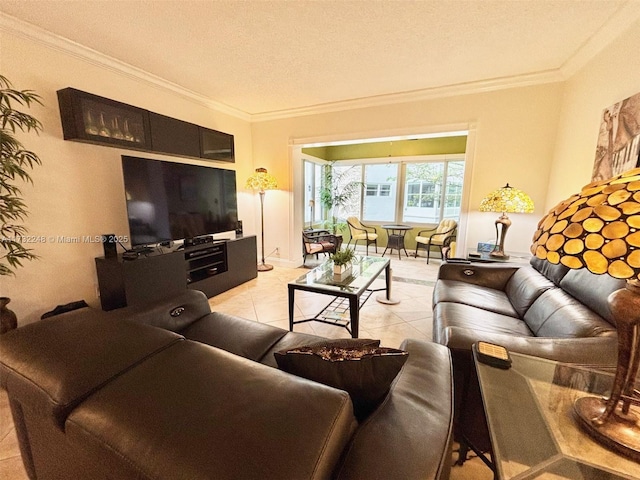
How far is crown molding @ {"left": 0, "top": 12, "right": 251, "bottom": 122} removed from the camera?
207 centimetres

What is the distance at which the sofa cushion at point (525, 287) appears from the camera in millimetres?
1944

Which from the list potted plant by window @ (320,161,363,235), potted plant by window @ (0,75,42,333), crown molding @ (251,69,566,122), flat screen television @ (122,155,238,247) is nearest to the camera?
potted plant by window @ (0,75,42,333)

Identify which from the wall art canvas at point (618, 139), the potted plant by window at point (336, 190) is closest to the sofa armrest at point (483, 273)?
the wall art canvas at point (618, 139)

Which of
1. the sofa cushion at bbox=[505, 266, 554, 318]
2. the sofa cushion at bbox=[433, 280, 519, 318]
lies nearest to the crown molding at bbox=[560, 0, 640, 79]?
the sofa cushion at bbox=[505, 266, 554, 318]

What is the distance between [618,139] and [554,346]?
1.79m

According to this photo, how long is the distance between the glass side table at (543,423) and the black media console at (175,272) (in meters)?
1.92

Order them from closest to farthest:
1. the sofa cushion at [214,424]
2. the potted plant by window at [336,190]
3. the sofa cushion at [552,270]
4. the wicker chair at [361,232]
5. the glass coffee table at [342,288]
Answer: the sofa cushion at [214,424]
the sofa cushion at [552,270]
the glass coffee table at [342,288]
the wicker chair at [361,232]
the potted plant by window at [336,190]

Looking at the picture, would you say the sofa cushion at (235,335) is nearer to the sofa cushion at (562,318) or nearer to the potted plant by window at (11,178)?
the potted plant by window at (11,178)

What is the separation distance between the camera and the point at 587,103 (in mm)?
2438

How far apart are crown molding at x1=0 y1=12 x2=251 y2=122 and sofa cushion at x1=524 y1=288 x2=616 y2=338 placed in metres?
4.20

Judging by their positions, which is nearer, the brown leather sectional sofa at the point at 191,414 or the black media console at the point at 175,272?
the brown leather sectional sofa at the point at 191,414

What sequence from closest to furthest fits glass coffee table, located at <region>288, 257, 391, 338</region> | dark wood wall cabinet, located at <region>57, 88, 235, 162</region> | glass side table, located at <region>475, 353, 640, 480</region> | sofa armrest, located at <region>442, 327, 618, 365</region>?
glass side table, located at <region>475, 353, 640, 480</region>, sofa armrest, located at <region>442, 327, 618, 365</region>, glass coffee table, located at <region>288, 257, 391, 338</region>, dark wood wall cabinet, located at <region>57, 88, 235, 162</region>

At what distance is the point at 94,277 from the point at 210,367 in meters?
2.68

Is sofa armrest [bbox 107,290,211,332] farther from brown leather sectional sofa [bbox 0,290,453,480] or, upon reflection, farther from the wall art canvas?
the wall art canvas
